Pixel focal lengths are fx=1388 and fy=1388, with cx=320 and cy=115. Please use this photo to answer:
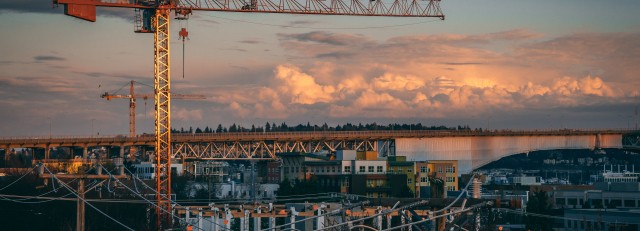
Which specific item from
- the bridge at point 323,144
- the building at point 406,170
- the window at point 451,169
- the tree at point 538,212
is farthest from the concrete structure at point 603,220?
the bridge at point 323,144

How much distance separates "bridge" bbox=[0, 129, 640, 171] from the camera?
164 m

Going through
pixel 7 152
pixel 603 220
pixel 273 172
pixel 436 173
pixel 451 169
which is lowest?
pixel 603 220

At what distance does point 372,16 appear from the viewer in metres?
133

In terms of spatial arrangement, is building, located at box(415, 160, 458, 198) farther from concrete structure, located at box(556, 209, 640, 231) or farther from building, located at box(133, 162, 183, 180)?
concrete structure, located at box(556, 209, 640, 231)

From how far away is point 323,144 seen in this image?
17125cm

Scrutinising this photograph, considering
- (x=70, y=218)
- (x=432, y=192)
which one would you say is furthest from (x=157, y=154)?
(x=432, y=192)

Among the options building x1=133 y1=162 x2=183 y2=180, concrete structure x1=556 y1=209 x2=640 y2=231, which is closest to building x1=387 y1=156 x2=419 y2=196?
building x1=133 y1=162 x2=183 y2=180

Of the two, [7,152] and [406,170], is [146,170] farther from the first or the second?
[406,170]

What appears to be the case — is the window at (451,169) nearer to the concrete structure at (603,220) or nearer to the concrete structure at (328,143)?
the concrete structure at (328,143)

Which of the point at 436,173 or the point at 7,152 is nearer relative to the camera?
the point at 436,173

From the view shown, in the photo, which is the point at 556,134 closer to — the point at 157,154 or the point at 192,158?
the point at 192,158

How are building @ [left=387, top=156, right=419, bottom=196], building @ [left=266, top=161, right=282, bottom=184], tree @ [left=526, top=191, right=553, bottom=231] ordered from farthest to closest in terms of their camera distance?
building @ [left=266, top=161, right=282, bottom=184] < building @ [left=387, top=156, right=419, bottom=196] < tree @ [left=526, top=191, right=553, bottom=231]

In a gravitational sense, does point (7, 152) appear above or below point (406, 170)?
above

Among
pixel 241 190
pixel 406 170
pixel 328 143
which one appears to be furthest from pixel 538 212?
pixel 328 143
